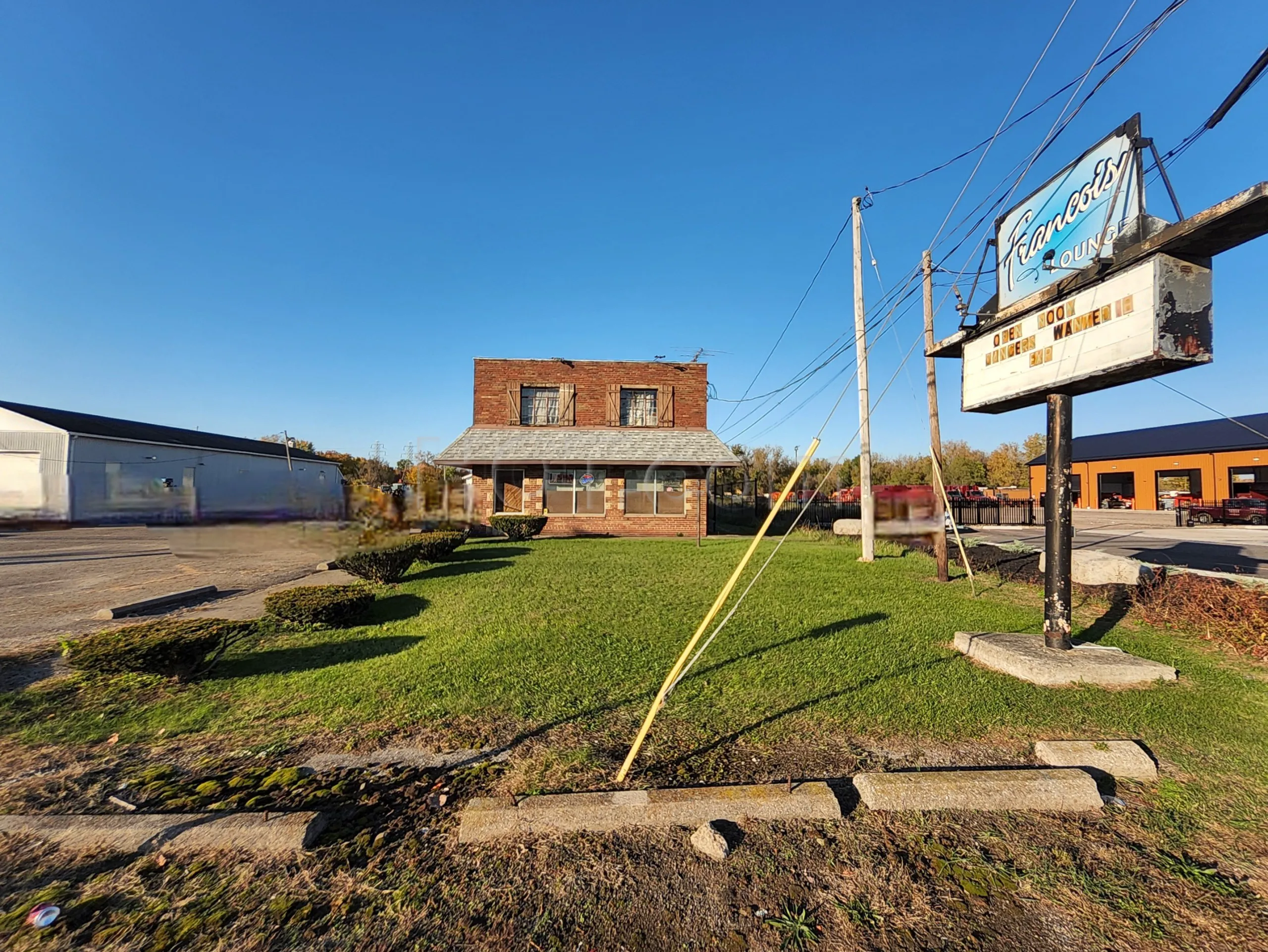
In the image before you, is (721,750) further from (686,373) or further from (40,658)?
(686,373)

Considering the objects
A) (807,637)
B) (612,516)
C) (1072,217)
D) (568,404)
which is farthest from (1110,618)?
(568,404)

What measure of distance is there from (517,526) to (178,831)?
16.1 meters

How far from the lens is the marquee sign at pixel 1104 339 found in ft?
15.1

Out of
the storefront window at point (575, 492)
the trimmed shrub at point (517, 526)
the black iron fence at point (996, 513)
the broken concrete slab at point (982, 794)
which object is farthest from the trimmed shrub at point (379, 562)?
the black iron fence at point (996, 513)

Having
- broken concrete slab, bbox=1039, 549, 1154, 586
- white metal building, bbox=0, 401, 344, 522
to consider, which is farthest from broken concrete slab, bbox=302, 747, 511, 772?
white metal building, bbox=0, 401, 344, 522

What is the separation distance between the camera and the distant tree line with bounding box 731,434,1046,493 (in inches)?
2028

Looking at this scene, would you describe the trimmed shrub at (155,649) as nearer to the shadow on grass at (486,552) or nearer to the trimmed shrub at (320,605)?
the trimmed shrub at (320,605)

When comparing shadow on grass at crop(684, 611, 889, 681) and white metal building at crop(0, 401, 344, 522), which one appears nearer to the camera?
shadow on grass at crop(684, 611, 889, 681)

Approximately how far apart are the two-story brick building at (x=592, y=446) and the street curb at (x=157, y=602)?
10.7 m

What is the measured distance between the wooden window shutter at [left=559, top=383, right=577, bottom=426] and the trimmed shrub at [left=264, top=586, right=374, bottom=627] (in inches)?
613

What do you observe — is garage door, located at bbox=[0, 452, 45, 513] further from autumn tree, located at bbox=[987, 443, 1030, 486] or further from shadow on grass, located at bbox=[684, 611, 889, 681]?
autumn tree, located at bbox=[987, 443, 1030, 486]

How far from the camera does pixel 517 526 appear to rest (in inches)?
745

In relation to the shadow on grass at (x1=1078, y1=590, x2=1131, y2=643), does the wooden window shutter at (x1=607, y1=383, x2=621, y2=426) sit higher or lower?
higher

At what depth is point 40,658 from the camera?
6.18m
